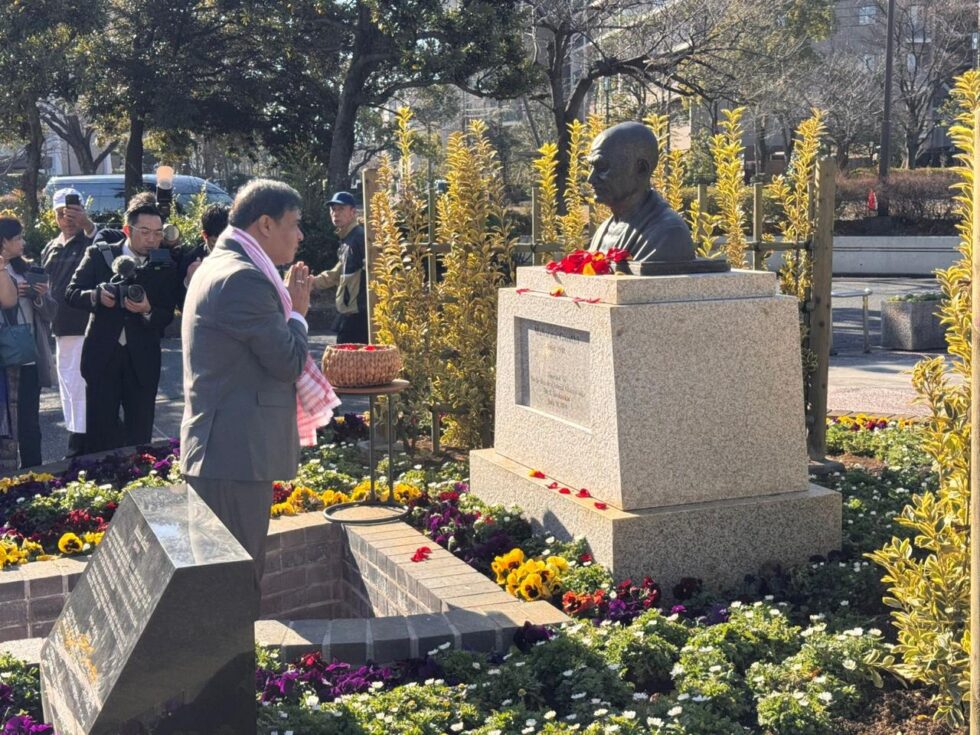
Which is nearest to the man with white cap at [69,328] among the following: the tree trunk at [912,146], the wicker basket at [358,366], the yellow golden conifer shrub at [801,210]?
the wicker basket at [358,366]

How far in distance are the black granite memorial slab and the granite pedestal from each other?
2.26m

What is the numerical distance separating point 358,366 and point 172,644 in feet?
10.6

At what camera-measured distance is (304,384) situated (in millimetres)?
4848

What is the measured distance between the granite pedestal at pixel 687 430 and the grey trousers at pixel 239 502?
1.54 meters

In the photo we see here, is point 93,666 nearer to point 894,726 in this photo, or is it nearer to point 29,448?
point 894,726

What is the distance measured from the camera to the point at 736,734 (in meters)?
3.85

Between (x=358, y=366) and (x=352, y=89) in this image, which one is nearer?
(x=358, y=366)

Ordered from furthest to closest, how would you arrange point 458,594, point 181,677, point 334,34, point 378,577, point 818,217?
1. point 334,34
2. point 818,217
3. point 378,577
4. point 458,594
5. point 181,677

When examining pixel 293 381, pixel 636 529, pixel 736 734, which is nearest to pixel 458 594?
pixel 636 529

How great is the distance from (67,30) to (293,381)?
66.8ft

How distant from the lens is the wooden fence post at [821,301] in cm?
801

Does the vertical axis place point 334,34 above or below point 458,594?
above

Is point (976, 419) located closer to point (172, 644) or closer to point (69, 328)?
point (172, 644)

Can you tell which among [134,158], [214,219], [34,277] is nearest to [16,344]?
[34,277]
